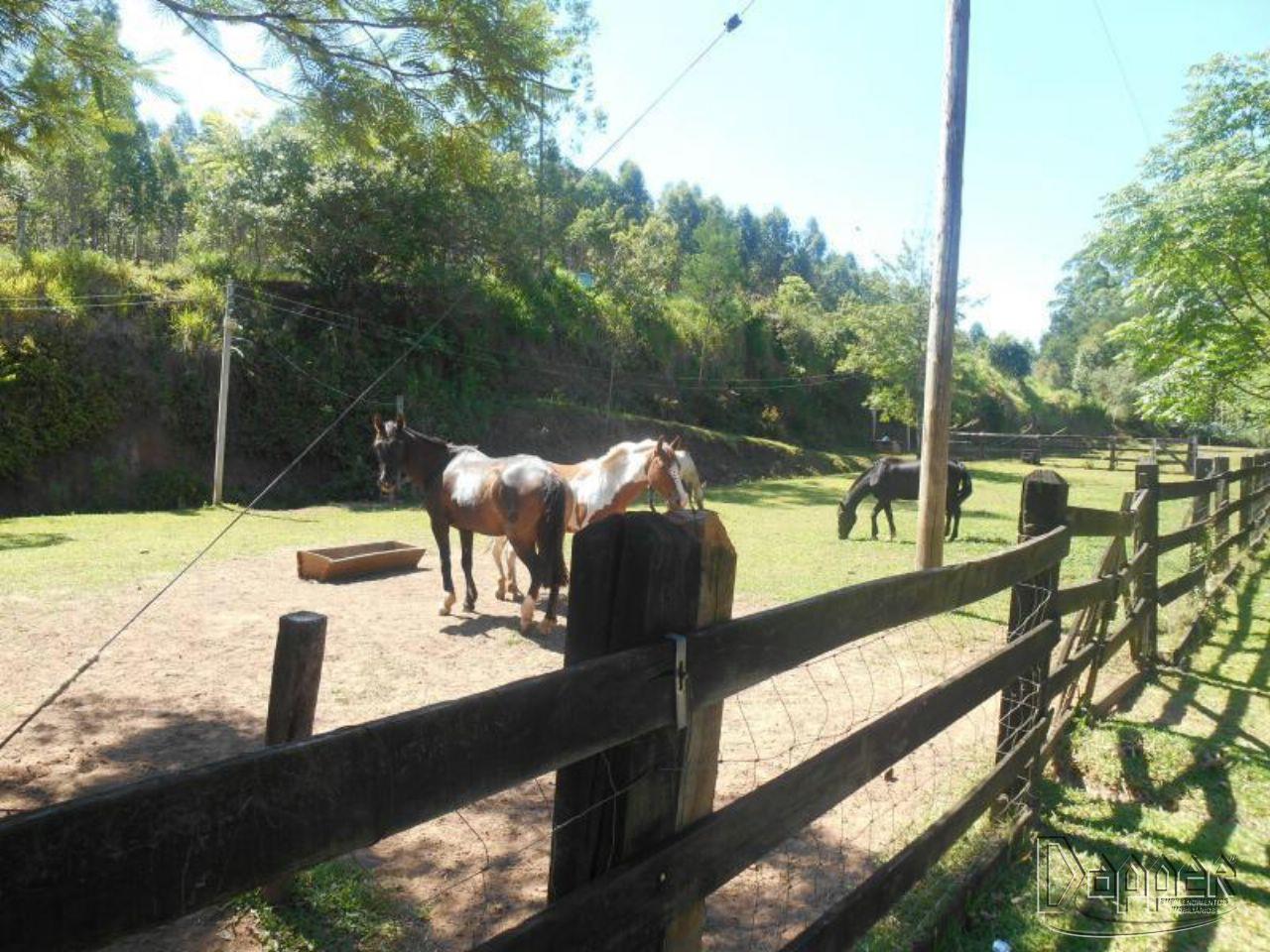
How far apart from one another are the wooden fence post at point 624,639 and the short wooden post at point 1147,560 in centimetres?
493

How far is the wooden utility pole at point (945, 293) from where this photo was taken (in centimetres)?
663

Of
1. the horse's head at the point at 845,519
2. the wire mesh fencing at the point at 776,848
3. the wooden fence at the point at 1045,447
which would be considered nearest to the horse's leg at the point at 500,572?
the wire mesh fencing at the point at 776,848

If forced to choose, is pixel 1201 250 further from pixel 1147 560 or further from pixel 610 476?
pixel 610 476

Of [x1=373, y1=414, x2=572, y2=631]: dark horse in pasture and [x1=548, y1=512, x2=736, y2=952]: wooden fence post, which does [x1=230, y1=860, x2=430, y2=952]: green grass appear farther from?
[x1=373, y1=414, x2=572, y2=631]: dark horse in pasture

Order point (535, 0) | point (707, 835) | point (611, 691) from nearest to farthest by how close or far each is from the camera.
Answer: point (611, 691) → point (707, 835) → point (535, 0)

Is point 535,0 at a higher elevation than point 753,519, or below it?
higher

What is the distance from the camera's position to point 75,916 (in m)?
0.83

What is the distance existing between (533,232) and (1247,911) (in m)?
26.5

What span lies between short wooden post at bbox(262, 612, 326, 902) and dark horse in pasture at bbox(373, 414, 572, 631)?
4.10 meters

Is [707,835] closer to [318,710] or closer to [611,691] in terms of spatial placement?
[611,691]

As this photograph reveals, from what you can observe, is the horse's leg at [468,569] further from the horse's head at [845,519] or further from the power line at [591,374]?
the power line at [591,374]

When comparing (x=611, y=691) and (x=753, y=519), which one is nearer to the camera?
(x=611, y=691)

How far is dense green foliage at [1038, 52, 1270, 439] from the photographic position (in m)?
8.11

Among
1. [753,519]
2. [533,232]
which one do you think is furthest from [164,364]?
[753,519]
